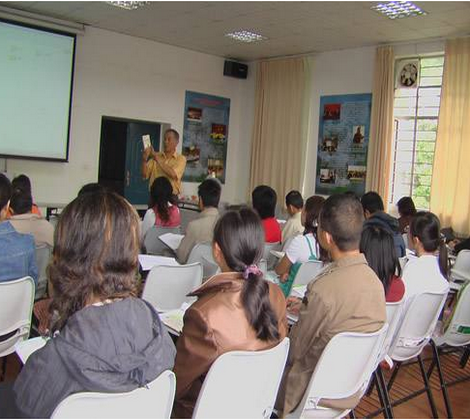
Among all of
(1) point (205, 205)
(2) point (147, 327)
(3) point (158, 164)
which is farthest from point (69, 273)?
(3) point (158, 164)

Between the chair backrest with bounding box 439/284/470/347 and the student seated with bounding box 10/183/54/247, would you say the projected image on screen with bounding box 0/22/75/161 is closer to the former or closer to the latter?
the student seated with bounding box 10/183/54/247

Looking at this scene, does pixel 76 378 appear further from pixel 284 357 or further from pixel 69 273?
pixel 284 357

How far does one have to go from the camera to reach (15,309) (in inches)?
93.4

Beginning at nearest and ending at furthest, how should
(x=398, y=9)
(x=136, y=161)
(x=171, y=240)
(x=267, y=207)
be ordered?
1. (x=171, y=240)
2. (x=267, y=207)
3. (x=398, y=9)
4. (x=136, y=161)

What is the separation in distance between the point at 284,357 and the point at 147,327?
1.90 feet

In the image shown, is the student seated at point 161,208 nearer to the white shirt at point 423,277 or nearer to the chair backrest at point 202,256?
the chair backrest at point 202,256

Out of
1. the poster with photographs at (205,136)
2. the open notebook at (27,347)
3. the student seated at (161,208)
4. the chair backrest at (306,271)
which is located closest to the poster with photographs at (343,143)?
the poster with photographs at (205,136)

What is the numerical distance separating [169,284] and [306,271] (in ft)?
2.87

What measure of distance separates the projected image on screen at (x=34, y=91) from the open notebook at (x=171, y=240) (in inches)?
149

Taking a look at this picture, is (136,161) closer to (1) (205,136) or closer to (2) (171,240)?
(1) (205,136)

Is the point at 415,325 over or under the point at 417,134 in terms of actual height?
under

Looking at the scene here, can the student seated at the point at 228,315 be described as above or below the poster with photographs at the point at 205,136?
below

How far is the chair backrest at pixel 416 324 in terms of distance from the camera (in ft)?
8.63

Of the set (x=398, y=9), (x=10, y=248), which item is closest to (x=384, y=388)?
(x=10, y=248)
